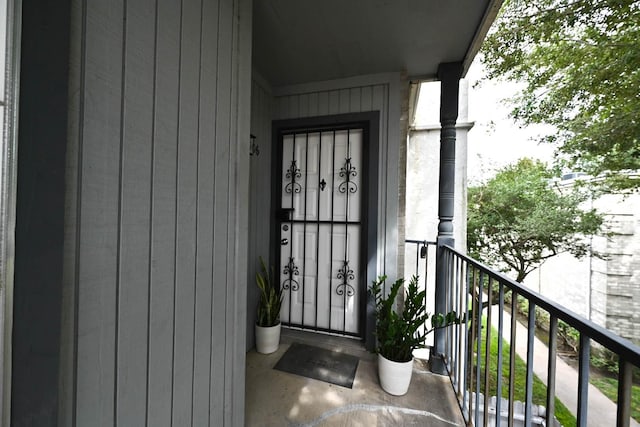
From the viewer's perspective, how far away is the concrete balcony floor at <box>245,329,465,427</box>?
1.49 metres

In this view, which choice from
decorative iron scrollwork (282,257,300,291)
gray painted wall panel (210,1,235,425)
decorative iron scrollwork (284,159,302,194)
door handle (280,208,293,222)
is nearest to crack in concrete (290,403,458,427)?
gray painted wall panel (210,1,235,425)

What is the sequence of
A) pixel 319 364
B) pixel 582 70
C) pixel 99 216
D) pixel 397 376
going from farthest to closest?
pixel 582 70 < pixel 319 364 < pixel 397 376 < pixel 99 216

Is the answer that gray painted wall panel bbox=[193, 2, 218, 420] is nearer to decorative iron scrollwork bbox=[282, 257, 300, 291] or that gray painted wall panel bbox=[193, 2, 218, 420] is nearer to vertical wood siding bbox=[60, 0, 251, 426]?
vertical wood siding bbox=[60, 0, 251, 426]

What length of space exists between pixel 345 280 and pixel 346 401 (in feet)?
3.15

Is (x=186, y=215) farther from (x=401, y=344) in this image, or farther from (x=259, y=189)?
(x=401, y=344)

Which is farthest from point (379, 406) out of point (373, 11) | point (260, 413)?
point (373, 11)

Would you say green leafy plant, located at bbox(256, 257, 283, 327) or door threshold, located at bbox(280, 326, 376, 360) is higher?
green leafy plant, located at bbox(256, 257, 283, 327)

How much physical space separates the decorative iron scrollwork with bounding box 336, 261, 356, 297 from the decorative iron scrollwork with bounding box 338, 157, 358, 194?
0.69 metres

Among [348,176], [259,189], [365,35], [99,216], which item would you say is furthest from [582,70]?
[99,216]

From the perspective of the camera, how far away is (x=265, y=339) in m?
2.17

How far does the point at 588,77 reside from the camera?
9.79 ft

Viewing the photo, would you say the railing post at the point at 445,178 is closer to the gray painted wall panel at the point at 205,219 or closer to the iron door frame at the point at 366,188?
the iron door frame at the point at 366,188

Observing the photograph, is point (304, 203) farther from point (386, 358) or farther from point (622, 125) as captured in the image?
point (622, 125)

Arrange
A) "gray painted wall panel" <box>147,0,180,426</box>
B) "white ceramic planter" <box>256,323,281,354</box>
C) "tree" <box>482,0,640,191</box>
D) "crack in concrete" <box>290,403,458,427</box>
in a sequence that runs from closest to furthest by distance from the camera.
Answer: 1. "gray painted wall panel" <box>147,0,180,426</box>
2. "crack in concrete" <box>290,403,458,427</box>
3. "white ceramic planter" <box>256,323,281,354</box>
4. "tree" <box>482,0,640,191</box>
